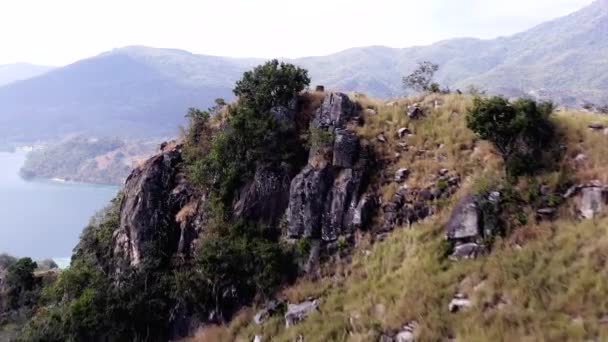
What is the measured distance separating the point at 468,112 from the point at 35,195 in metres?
181

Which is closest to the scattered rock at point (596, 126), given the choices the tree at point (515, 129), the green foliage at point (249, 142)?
the tree at point (515, 129)

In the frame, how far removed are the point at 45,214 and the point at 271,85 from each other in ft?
461

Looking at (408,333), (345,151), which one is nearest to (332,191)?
(345,151)

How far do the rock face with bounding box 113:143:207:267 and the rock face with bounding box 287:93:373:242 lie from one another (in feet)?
14.6

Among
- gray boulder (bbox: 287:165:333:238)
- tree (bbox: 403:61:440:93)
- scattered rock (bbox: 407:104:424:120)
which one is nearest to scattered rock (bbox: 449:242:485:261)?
gray boulder (bbox: 287:165:333:238)

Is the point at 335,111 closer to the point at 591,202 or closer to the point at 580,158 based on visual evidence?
the point at 580,158

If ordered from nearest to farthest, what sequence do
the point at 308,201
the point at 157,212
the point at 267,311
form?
1. the point at 267,311
2. the point at 308,201
3. the point at 157,212

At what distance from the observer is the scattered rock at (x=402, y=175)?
1628 cm

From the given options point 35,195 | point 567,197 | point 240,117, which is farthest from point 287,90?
point 35,195

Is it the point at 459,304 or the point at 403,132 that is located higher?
the point at 403,132

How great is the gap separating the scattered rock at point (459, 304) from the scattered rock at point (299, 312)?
4.28 meters

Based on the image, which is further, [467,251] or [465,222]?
[465,222]

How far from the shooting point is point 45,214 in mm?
139000

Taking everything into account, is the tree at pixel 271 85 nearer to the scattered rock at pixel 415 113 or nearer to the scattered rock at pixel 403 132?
the scattered rock at pixel 415 113
